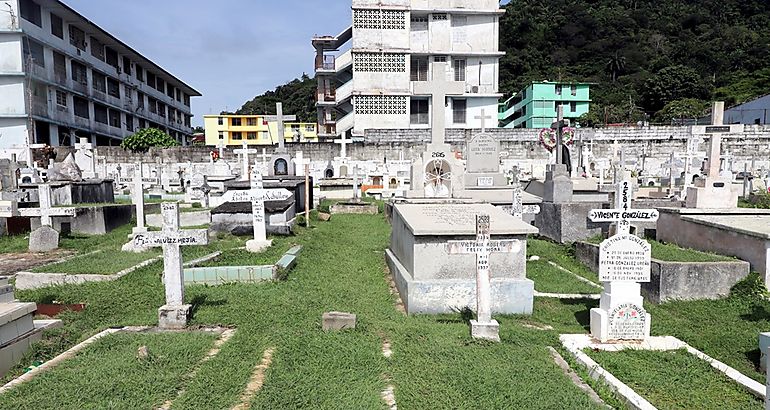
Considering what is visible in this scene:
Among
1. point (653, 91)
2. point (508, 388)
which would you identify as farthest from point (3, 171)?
point (653, 91)

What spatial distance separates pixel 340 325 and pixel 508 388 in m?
1.81

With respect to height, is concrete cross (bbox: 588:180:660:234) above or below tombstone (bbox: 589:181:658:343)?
above

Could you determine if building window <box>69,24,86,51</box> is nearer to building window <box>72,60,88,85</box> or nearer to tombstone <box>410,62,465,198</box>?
building window <box>72,60,88,85</box>

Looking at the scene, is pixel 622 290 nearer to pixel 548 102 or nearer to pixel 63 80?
pixel 63 80

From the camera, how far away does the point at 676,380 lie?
3.82 meters

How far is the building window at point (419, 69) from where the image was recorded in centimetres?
3266

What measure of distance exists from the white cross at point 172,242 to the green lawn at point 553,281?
4704 millimetres

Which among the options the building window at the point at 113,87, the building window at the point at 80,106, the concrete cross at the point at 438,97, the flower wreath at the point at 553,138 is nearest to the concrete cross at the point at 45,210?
the concrete cross at the point at 438,97

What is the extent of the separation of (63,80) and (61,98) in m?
1.19

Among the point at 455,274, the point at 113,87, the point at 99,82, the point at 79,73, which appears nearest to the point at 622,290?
the point at 455,274

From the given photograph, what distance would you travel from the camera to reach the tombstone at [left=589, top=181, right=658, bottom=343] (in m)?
4.69

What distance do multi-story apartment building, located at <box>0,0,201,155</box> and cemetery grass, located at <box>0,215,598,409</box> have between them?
73.0 feet

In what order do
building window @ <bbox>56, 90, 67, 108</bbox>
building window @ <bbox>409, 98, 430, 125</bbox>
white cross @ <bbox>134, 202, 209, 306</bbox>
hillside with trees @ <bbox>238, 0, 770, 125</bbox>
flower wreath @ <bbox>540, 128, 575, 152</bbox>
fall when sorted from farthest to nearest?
hillside with trees @ <bbox>238, 0, 770, 125</bbox>
building window @ <bbox>409, 98, 430, 125</bbox>
building window @ <bbox>56, 90, 67, 108</bbox>
flower wreath @ <bbox>540, 128, 575, 152</bbox>
white cross @ <bbox>134, 202, 209, 306</bbox>

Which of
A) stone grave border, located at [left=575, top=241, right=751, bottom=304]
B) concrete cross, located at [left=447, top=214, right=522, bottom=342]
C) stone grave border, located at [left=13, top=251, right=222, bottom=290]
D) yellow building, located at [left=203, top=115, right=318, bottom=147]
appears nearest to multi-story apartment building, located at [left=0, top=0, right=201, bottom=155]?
yellow building, located at [left=203, top=115, right=318, bottom=147]
